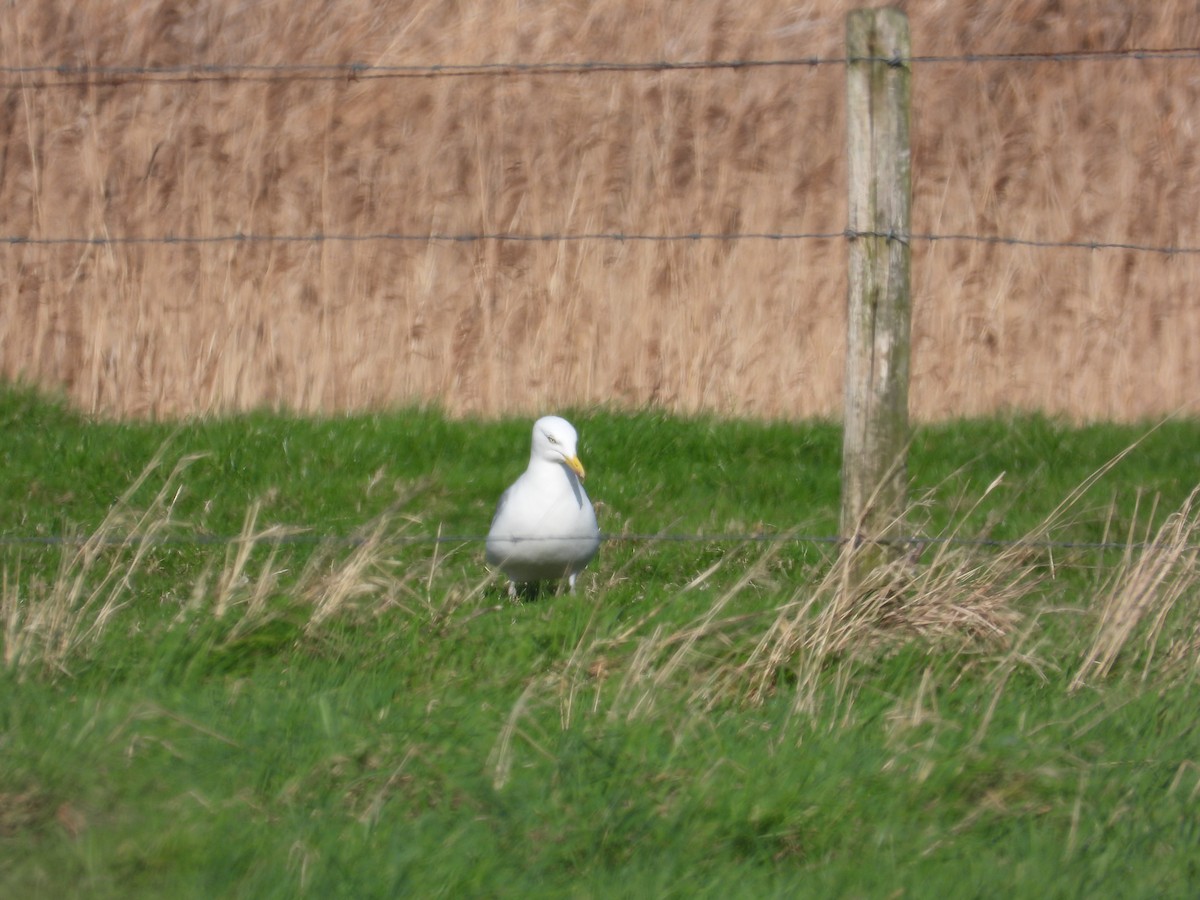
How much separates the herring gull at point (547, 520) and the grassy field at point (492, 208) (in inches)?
120

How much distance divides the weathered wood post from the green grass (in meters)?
0.32

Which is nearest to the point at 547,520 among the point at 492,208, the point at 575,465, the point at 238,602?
the point at 575,465

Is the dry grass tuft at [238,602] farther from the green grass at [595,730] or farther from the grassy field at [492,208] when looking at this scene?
the grassy field at [492,208]

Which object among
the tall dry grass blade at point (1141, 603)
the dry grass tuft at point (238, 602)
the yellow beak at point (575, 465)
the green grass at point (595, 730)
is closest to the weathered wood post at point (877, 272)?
the green grass at point (595, 730)

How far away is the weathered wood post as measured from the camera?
15.5ft

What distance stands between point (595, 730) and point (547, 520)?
1.34 metres

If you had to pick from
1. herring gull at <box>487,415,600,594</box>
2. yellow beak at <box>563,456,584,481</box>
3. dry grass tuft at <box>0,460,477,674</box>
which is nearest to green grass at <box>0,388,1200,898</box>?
dry grass tuft at <box>0,460,477,674</box>

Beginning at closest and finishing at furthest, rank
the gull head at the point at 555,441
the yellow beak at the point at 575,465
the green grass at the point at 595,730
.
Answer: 1. the green grass at the point at 595,730
2. the yellow beak at the point at 575,465
3. the gull head at the point at 555,441

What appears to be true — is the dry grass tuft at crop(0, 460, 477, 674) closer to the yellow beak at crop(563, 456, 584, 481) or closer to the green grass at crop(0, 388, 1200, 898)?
the green grass at crop(0, 388, 1200, 898)

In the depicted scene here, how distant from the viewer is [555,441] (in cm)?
527

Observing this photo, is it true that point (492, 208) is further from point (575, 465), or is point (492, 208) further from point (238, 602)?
point (238, 602)

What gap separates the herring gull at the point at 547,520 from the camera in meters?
5.12

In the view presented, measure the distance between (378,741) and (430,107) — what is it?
5.44 m

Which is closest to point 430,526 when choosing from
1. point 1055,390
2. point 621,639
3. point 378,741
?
point 621,639
